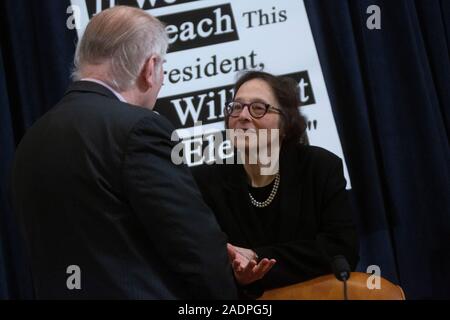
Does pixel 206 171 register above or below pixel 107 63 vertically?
below

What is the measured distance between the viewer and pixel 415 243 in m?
2.80

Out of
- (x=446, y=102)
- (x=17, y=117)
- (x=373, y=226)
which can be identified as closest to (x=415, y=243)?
(x=373, y=226)

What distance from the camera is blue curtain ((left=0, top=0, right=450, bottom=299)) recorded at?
2738mm

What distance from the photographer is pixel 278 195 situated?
7.17ft

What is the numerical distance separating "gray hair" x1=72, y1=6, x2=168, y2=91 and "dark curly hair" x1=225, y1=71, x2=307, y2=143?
83 cm

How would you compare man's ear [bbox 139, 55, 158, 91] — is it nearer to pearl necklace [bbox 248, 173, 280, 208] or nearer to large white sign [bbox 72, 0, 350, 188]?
pearl necklace [bbox 248, 173, 280, 208]

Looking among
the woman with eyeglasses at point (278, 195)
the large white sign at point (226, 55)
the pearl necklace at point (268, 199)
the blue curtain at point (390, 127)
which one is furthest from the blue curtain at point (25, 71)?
the pearl necklace at point (268, 199)

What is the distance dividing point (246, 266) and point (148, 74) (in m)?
0.66

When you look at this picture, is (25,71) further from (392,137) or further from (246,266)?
(392,137)

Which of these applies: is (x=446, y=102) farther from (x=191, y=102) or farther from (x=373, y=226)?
(x=191, y=102)

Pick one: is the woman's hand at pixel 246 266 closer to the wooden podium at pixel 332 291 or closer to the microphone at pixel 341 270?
the wooden podium at pixel 332 291

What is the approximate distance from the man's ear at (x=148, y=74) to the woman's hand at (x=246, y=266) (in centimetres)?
62

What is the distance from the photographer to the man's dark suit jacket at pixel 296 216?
81.3 inches
